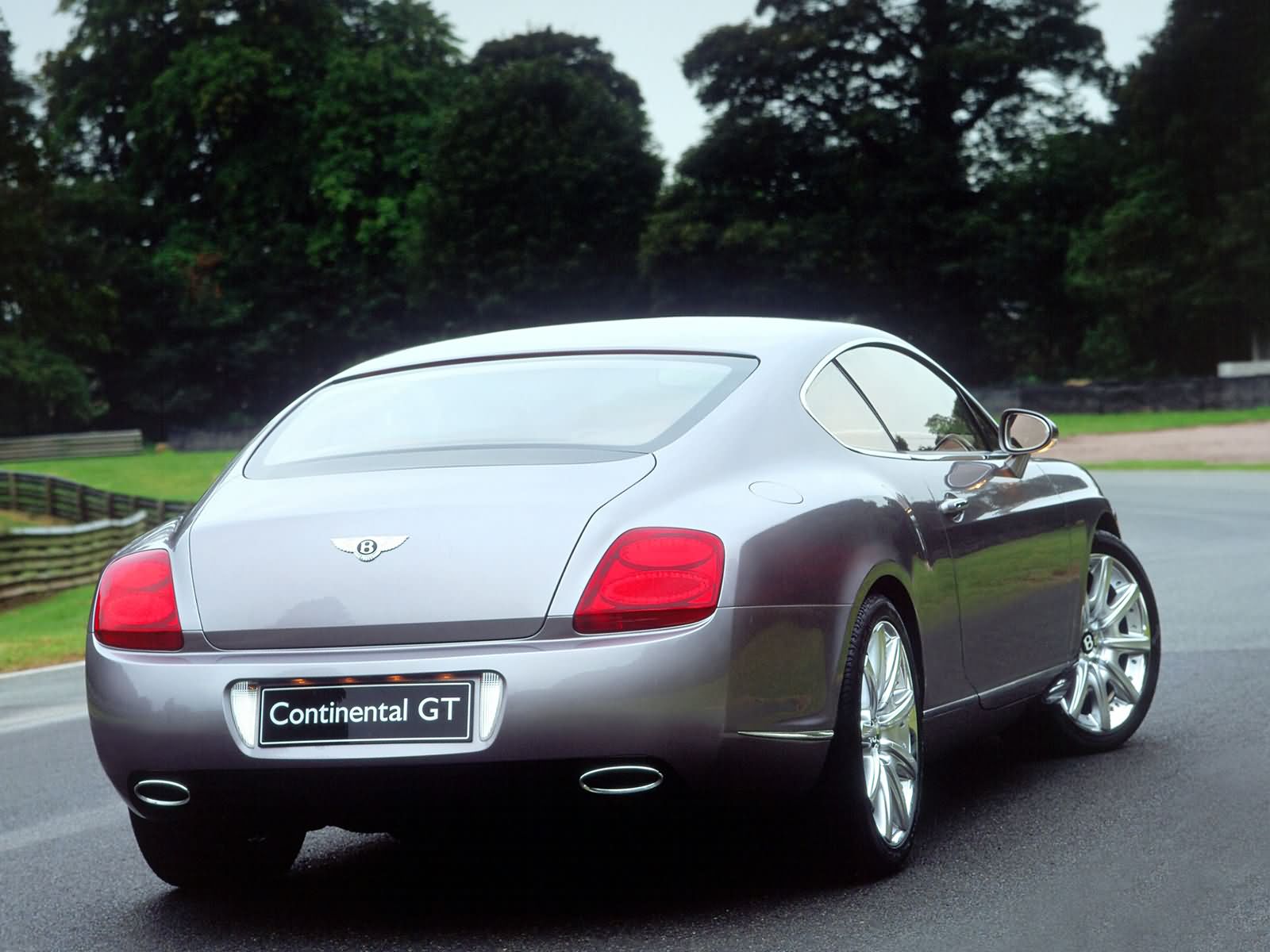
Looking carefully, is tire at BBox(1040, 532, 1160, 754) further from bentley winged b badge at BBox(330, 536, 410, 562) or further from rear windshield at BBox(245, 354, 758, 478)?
bentley winged b badge at BBox(330, 536, 410, 562)

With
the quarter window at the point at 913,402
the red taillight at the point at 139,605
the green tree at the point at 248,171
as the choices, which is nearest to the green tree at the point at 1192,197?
the green tree at the point at 248,171

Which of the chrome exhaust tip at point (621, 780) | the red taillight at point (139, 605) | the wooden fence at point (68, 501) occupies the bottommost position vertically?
the wooden fence at point (68, 501)

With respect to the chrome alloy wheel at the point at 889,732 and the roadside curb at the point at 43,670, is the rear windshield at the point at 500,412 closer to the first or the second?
the chrome alloy wheel at the point at 889,732

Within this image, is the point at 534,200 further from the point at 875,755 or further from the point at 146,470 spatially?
the point at 875,755

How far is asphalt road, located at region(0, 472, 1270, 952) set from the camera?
457cm

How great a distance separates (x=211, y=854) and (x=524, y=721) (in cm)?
128

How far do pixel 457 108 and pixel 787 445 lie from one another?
6279cm

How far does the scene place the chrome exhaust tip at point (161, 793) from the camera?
4.57m

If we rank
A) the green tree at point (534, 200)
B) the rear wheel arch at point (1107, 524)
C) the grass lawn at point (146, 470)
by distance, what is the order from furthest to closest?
1. the green tree at point (534, 200)
2. the grass lawn at point (146, 470)
3. the rear wheel arch at point (1107, 524)

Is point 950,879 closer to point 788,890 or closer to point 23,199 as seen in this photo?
point 788,890

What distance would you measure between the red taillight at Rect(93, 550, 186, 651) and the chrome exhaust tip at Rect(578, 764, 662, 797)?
1040 millimetres

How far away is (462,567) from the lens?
446 cm

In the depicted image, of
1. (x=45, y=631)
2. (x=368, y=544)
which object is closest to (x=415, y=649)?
(x=368, y=544)

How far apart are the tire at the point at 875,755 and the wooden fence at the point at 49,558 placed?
22.2 m
